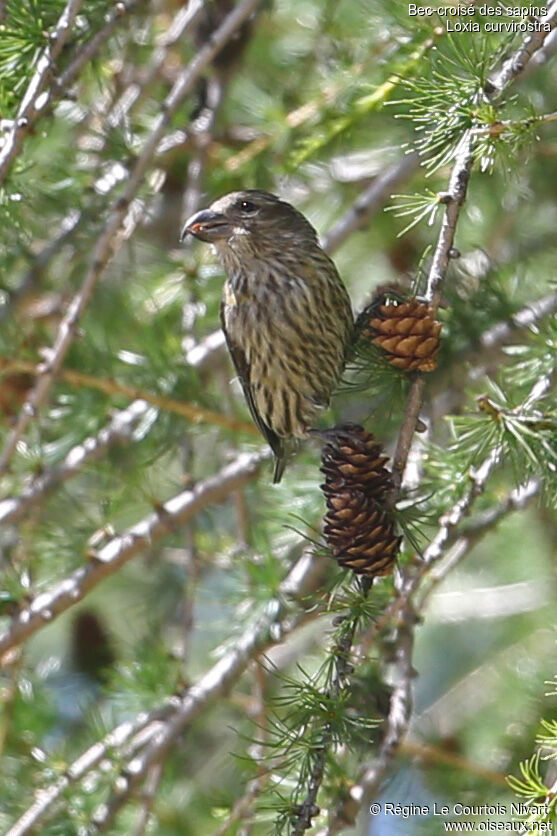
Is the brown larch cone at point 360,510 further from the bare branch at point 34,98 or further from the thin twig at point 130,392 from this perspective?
the thin twig at point 130,392

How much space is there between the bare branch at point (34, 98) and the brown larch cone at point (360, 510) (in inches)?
34.0

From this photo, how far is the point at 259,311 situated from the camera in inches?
132

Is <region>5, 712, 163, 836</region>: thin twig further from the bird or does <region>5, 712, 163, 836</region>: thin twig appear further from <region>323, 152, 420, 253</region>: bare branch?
<region>323, 152, 420, 253</region>: bare branch

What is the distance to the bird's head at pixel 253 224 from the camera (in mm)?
3410

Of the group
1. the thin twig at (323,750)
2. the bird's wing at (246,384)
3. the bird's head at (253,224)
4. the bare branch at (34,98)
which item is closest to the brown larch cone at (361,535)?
the thin twig at (323,750)

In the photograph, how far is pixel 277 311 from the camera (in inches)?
132

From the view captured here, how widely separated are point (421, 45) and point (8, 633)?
67.3 inches

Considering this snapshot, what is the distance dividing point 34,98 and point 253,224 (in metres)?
1.01

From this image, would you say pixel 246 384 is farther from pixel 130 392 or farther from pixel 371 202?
pixel 371 202

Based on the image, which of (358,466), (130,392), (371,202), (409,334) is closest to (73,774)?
(130,392)

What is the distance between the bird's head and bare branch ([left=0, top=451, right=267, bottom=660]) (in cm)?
58

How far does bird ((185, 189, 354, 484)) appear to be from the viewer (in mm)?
3312

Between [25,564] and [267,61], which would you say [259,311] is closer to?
[25,564]

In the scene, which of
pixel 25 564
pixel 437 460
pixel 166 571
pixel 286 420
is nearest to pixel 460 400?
pixel 286 420
